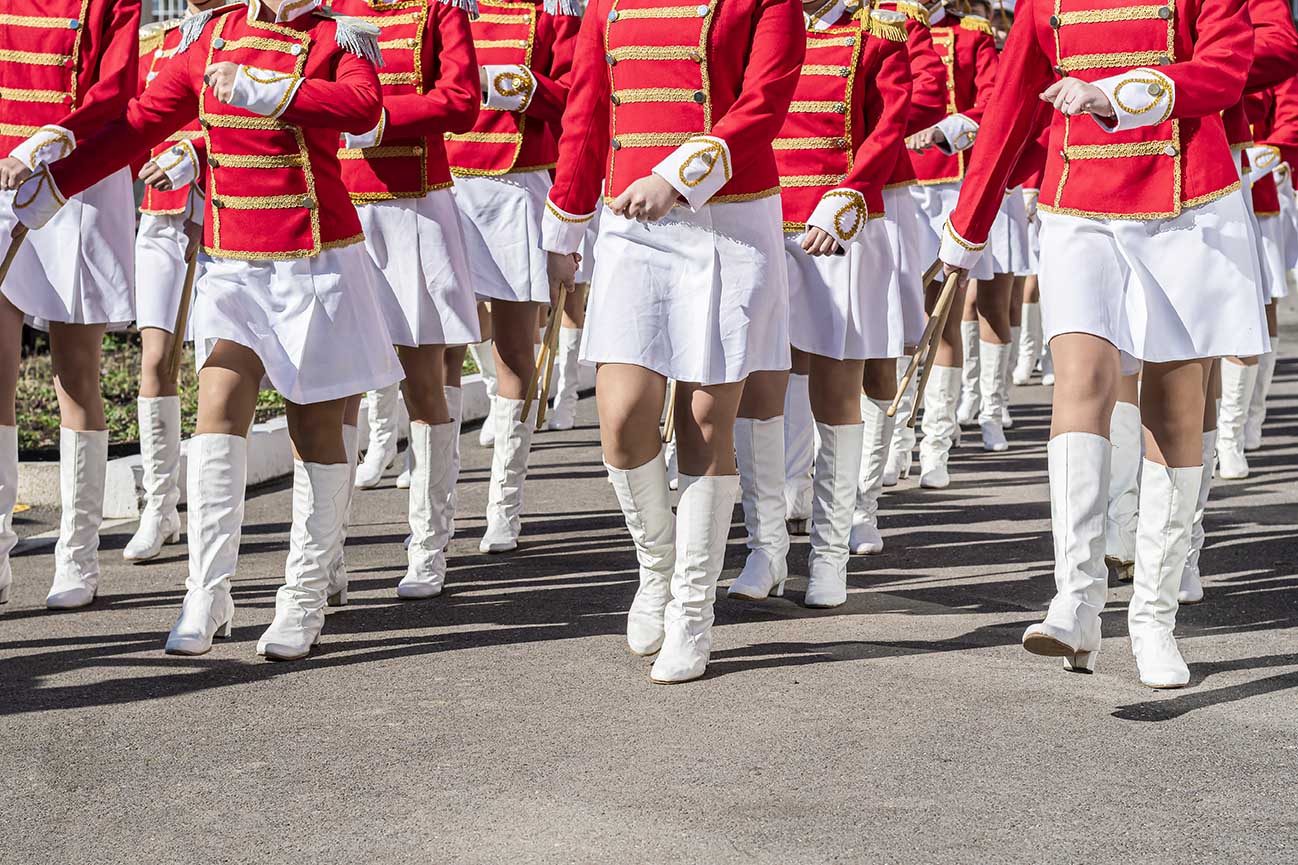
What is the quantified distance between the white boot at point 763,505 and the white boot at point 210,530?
1582 millimetres

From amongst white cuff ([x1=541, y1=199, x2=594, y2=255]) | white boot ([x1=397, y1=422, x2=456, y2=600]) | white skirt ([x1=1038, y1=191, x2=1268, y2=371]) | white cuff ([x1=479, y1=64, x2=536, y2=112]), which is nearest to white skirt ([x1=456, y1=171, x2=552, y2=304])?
white cuff ([x1=479, y1=64, x2=536, y2=112])

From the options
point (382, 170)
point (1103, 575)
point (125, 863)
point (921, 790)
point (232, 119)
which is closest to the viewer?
point (125, 863)

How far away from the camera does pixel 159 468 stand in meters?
6.88

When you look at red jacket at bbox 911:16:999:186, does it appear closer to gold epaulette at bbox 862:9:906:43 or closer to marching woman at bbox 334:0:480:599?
gold epaulette at bbox 862:9:906:43

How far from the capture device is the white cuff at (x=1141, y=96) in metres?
4.39

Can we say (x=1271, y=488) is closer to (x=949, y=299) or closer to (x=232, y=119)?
(x=949, y=299)

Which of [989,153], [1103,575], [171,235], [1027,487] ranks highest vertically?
[989,153]

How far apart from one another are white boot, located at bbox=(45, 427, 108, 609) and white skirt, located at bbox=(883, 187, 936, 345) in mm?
2805

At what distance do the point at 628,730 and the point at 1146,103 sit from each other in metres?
1.93

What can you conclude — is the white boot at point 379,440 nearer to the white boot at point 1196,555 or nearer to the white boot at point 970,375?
the white boot at point 970,375

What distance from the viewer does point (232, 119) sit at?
4.94m

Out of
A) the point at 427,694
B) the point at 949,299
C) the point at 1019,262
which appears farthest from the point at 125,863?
the point at 1019,262

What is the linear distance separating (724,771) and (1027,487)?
14.8 ft

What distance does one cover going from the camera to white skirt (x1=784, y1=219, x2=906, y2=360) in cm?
606
